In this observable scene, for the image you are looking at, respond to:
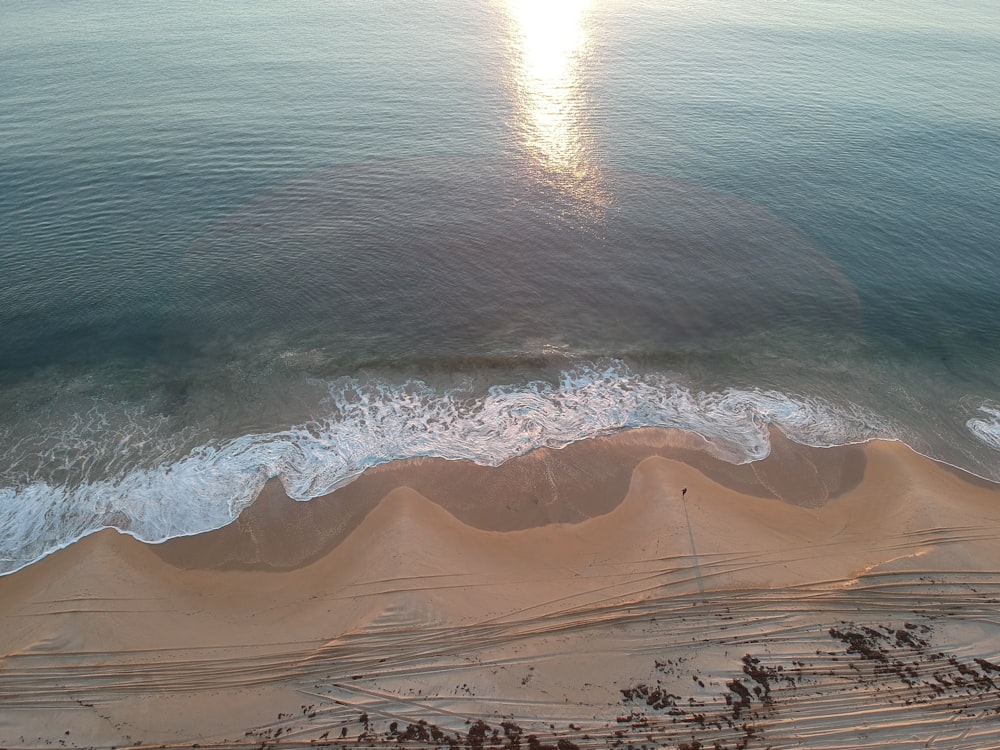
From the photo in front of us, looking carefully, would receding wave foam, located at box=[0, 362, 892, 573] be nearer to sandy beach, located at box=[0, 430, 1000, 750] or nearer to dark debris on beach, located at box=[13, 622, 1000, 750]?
sandy beach, located at box=[0, 430, 1000, 750]

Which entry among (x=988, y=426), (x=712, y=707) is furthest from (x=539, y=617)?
(x=988, y=426)

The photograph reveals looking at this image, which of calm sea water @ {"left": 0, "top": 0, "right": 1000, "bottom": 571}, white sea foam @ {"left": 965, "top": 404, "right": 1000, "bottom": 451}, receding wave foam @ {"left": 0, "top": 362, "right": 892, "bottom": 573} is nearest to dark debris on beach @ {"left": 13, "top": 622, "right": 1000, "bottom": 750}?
receding wave foam @ {"left": 0, "top": 362, "right": 892, "bottom": 573}

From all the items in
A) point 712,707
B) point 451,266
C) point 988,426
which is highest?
point 712,707

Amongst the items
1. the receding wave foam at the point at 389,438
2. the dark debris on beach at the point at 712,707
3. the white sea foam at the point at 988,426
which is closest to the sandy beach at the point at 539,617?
the dark debris on beach at the point at 712,707

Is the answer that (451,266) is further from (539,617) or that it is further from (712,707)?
(712,707)

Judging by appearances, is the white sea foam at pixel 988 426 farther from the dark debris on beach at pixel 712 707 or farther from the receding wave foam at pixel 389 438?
the dark debris on beach at pixel 712 707
